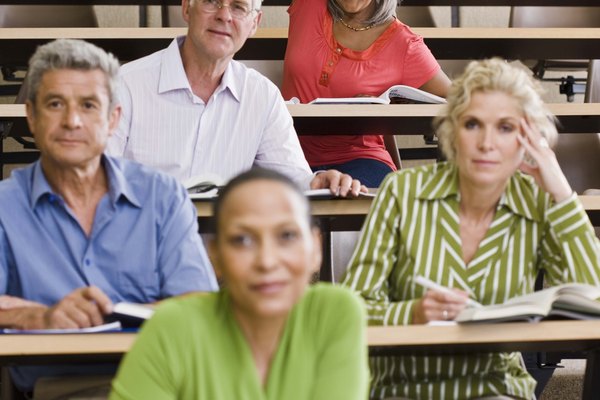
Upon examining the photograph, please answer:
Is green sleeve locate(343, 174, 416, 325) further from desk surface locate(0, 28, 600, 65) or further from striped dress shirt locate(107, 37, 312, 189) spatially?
desk surface locate(0, 28, 600, 65)

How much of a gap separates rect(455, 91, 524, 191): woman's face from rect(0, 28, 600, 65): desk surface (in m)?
1.46

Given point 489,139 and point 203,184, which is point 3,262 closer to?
point 203,184

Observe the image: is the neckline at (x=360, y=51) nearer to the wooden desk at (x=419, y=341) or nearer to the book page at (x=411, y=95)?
the book page at (x=411, y=95)

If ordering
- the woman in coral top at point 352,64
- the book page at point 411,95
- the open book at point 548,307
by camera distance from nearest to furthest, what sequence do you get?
the open book at point 548,307 → the book page at point 411,95 → the woman in coral top at point 352,64

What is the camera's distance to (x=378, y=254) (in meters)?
1.83

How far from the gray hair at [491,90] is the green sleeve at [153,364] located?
80 centimetres

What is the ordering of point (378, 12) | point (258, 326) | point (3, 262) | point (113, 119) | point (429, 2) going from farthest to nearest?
point (429, 2) → point (378, 12) → point (113, 119) → point (3, 262) → point (258, 326)

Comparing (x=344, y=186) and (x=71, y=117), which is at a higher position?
(x=71, y=117)

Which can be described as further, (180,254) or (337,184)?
(337,184)

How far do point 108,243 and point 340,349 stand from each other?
0.68 metres

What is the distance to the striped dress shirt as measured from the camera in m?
2.55

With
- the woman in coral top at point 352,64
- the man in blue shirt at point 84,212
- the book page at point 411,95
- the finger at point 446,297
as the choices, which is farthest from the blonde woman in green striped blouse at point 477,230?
the woman in coral top at point 352,64

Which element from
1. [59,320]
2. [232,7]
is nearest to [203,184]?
[232,7]

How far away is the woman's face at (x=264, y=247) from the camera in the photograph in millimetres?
1179
